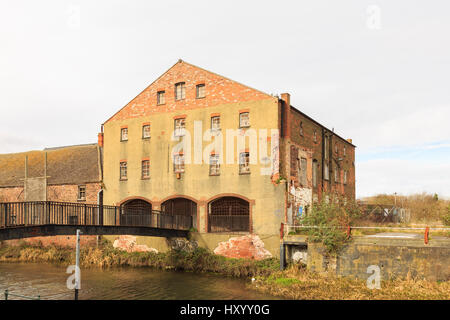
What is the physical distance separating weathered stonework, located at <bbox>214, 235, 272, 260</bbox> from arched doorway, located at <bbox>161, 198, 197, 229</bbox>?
2.79 m

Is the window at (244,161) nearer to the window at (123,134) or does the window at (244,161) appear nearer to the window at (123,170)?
the window at (123,170)

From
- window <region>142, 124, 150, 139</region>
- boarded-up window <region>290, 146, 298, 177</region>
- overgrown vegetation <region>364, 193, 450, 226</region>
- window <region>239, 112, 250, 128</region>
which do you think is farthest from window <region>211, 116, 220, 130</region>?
overgrown vegetation <region>364, 193, 450, 226</region>

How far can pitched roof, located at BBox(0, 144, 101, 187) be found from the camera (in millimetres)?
30609

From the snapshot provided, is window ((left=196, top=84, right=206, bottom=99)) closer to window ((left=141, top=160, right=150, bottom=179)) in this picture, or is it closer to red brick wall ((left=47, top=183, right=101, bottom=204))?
window ((left=141, top=160, right=150, bottom=179))

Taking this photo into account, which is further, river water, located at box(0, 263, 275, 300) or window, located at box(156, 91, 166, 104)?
window, located at box(156, 91, 166, 104)

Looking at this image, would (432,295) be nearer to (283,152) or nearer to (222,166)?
(283,152)

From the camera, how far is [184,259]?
2333cm

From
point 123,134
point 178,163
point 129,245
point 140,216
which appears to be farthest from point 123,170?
point 129,245

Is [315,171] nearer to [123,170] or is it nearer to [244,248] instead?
[244,248]

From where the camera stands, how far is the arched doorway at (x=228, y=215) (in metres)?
23.2

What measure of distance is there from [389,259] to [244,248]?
7.86 meters
